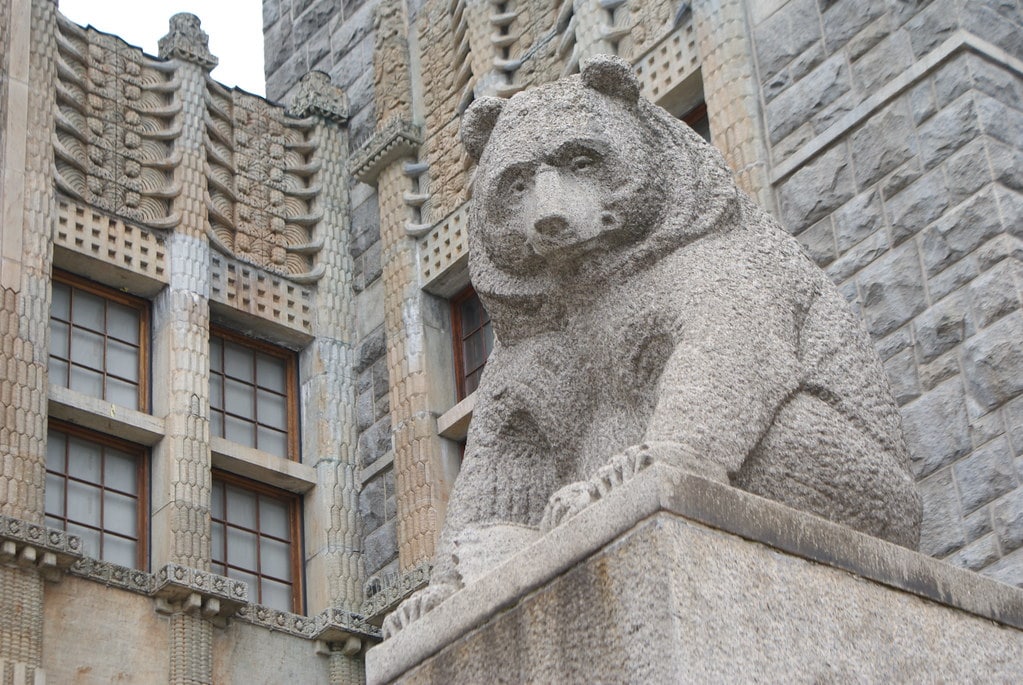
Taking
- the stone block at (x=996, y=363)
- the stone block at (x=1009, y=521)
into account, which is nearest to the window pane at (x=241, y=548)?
the stone block at (x=996, y=363)

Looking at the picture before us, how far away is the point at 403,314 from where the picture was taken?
51.6 feet

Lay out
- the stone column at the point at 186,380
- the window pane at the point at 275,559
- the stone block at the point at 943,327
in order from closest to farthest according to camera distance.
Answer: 1. the stone block at the point at 943,327
2. the stone column at the point at 186,380
3. the window pane at the point at 275,559

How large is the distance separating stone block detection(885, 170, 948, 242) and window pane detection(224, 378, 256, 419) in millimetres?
6628

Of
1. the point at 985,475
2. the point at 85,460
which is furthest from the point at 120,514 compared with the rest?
the point at 985,475

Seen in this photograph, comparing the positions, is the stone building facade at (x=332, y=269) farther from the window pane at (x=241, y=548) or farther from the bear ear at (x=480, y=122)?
the bear ear at (x=480, y=122)

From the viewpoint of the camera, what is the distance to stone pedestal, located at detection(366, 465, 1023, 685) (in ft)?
14.7

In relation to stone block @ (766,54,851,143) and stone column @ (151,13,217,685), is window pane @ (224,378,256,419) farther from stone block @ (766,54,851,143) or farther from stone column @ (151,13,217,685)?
stone block @ (766,54,851,143)

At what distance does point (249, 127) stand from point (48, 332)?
3553 mm

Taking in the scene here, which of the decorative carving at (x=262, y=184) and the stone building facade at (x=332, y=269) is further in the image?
the decorative carving at (x=262, y=184)

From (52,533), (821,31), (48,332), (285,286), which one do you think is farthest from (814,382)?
(285,286)

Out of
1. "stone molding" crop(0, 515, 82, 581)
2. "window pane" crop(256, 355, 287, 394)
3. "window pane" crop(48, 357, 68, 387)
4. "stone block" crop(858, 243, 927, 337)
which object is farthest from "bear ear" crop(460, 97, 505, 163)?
"window pane" crop(256, 355, 287, 394)

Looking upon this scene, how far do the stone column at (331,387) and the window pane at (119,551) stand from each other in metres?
1.59

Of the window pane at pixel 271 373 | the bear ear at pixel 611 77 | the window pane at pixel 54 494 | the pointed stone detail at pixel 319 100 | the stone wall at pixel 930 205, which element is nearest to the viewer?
the bear ear at pixel 611 77

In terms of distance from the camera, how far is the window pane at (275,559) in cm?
1502
